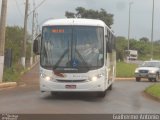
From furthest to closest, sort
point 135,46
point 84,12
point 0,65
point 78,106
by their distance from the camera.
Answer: point 135,46
point 84,12
point 0,65
point 78,106

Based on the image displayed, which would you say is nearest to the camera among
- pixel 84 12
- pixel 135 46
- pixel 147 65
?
pixel 147 65

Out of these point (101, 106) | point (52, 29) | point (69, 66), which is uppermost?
point (52, 29)

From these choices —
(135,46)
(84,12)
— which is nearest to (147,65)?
(84,12)

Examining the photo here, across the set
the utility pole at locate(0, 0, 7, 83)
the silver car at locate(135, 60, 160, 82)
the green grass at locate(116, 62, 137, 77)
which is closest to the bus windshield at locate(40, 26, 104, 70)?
the utility pole at locate(0, 0, 7, 83)

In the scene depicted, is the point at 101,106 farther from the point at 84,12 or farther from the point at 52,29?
the point at 84,12

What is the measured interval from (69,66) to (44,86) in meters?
1.32

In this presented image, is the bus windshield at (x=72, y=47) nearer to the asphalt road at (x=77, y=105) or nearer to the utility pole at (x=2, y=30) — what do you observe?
the asphalt road at (x=77, y=105)

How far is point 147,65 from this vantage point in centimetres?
4434

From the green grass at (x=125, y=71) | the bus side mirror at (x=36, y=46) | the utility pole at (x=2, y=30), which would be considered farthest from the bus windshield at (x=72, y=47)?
the green grass at (x=125, y=71)

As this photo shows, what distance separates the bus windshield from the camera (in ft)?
73.3

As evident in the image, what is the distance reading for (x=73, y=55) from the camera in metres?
22.4

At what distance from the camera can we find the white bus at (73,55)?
72.6ft

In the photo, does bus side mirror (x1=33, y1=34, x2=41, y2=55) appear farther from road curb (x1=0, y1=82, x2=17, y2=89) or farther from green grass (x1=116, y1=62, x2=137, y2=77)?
green grass (x1=116, y1=62, x2=137, y2=77)

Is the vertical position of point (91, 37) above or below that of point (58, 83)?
above
